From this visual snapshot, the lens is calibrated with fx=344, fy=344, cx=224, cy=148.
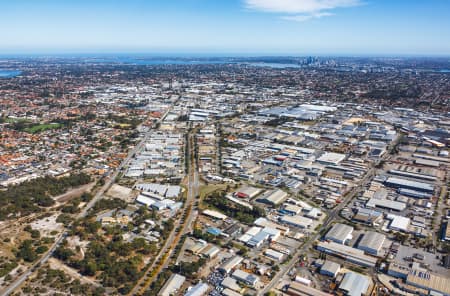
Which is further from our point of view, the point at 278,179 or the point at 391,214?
the point at 278,179

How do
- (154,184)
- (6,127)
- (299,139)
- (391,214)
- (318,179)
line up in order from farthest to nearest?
A: (6,127), (299,139), (318,179), (154,184), (391,214)

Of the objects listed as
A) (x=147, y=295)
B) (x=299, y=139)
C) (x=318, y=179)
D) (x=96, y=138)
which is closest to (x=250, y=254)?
(x=147, y=295)

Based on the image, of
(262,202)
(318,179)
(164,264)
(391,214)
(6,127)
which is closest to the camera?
(164,264)

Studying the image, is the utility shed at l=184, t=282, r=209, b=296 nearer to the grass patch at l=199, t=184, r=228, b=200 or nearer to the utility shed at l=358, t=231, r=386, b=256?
the utility shed at l=358, t=231, r=386, b=256

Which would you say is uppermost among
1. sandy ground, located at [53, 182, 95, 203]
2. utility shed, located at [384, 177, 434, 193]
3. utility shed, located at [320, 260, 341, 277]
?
utility shed, located at [384, 177, 434, 193]

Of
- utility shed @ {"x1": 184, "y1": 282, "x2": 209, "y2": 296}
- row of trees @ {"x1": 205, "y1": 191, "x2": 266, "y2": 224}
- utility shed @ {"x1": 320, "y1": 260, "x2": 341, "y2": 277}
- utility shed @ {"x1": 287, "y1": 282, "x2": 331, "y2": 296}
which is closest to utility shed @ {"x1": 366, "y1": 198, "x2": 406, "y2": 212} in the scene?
row of trees @ {"x1": 205, "y1": 191, "x2": 266, "y2": 224}

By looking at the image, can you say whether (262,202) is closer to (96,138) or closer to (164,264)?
(164,264)

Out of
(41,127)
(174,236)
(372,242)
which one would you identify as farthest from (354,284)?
(41,127)

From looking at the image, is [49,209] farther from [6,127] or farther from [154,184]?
[6,127]
